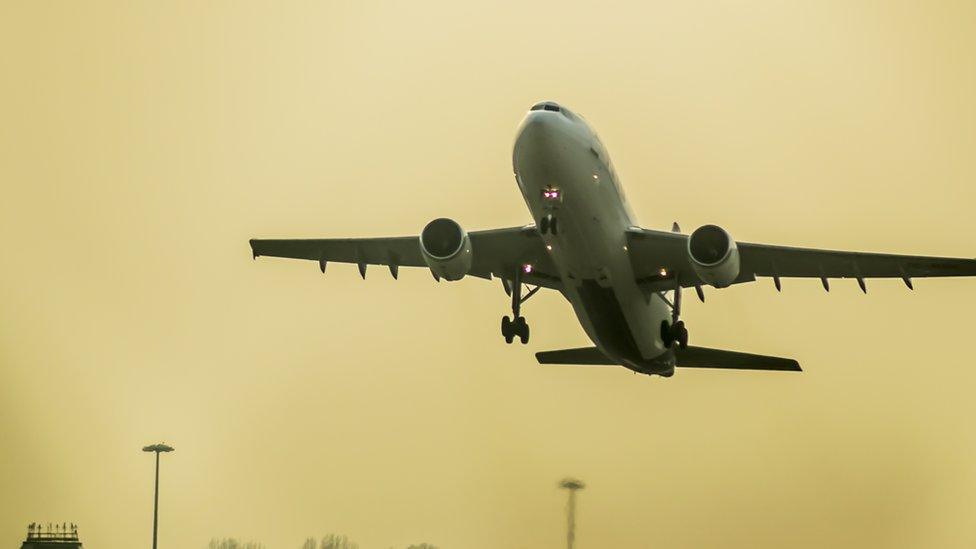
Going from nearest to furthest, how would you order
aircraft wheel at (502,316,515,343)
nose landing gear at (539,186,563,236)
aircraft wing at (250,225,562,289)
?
nose landing gear at (539,186,563,236)
aircraft wing at (250,225,562,289)
aircraft wheel at (502,316,515,343)

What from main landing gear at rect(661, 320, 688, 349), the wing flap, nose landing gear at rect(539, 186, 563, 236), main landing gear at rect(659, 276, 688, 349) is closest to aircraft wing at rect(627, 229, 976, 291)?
the wing flap

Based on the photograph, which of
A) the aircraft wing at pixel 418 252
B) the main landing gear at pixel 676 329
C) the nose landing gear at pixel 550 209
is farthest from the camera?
the main landing gear at pixel 676 329

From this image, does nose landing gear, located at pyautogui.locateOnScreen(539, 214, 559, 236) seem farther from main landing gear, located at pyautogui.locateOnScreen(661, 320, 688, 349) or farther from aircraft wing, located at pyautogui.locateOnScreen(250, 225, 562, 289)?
main landing gear, located at pyautogui.locateOnScreen(661, 320, 688, 349)

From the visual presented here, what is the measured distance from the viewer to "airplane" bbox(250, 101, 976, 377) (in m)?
45.2

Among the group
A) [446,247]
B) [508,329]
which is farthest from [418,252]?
[446,247]

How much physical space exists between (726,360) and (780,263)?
410 centimetres

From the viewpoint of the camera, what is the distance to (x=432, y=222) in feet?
159

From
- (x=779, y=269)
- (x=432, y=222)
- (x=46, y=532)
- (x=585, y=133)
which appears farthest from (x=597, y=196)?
(x=46, y=532)

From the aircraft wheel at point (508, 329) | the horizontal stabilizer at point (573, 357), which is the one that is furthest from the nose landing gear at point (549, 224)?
the horizontal stabilizer at point (573, 357)

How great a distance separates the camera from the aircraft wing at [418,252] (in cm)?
5059

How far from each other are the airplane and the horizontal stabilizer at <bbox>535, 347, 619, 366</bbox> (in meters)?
0.04

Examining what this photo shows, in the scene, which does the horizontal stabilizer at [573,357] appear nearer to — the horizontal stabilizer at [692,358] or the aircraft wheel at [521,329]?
the horizontal stabilizer at [692,358]

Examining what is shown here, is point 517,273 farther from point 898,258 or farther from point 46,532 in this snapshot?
point 46,532

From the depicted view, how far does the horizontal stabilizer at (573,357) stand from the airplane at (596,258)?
0.14ft
